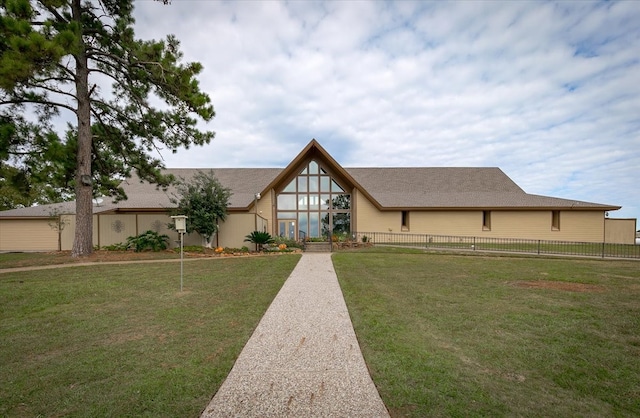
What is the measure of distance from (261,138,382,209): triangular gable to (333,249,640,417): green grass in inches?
503

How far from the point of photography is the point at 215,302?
671cm

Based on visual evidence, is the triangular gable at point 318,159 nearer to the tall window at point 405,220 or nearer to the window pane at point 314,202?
the window pane at point 314,202

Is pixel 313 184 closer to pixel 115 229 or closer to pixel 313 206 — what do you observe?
pixel 313 206

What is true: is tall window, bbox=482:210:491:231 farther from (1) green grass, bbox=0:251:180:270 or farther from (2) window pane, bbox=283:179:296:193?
(1) green grass, bbox=0:251:180:270

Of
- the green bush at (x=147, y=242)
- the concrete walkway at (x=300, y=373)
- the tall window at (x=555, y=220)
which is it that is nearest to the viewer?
the concrete walkway at (x=300, y=373)

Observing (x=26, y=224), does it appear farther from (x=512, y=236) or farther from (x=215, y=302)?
(x=512, y=236)

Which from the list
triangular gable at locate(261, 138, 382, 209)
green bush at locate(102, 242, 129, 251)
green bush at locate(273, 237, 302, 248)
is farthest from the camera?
triangular gable at locate(261, 138, 382, 209)

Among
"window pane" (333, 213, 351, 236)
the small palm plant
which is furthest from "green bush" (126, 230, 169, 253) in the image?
"window pane" (333, 213, 351, 236)

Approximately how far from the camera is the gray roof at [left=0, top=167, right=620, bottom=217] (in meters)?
21.4

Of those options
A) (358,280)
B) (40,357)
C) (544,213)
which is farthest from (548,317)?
(544,213)

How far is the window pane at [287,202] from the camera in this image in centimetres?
2227

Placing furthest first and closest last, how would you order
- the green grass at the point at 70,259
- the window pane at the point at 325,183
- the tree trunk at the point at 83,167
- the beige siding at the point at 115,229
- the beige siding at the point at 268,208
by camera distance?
the window pane at the point at 325,183, the beige siding at the point at 268,208, the beige siding at the point at 115,229, the tree trunk at the point at 83,167, the green grass at the point at 70,259

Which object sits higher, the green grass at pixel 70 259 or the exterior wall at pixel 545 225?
the exterior wall at pixel 545 225

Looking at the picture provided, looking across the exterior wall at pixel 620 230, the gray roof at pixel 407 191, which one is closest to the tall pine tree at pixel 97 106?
the gray roof at pixel 407 191
